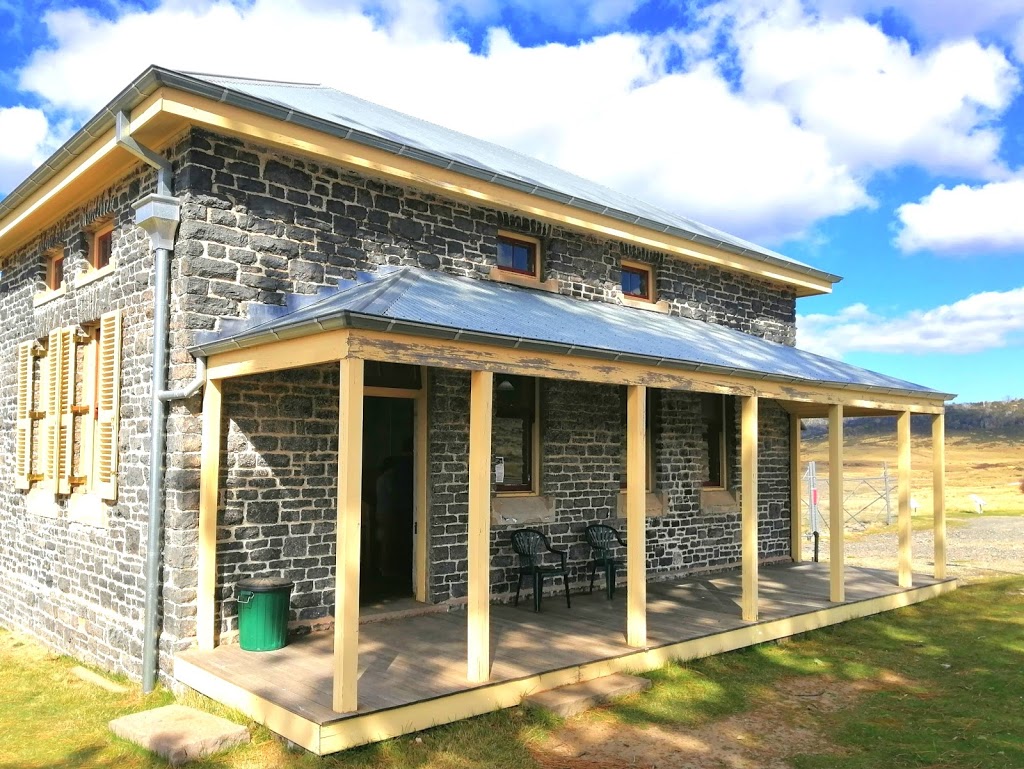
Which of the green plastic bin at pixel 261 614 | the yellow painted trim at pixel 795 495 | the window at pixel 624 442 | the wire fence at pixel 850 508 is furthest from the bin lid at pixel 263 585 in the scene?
the wire fence at pixel 850 508

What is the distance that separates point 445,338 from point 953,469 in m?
40.2

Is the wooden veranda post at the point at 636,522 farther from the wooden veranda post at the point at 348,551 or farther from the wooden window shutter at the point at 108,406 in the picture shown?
the wooden window shutter at the point at 108,406

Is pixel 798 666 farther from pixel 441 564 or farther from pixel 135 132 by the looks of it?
pixel 135 132

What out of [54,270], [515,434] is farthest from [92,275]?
[515,434]

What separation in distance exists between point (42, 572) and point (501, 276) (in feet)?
19.5

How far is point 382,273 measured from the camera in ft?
26.0

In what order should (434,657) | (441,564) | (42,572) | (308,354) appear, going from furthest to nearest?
(42,572) < (441,564) < (434,657) < (308,354)

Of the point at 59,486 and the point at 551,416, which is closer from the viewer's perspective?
the point at 59,486

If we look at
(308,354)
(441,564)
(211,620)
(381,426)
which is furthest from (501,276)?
(211,620)

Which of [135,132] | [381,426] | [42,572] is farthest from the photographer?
[381,426]

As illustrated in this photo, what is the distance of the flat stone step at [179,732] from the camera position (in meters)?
5.17

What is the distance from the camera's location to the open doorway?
9406 mm

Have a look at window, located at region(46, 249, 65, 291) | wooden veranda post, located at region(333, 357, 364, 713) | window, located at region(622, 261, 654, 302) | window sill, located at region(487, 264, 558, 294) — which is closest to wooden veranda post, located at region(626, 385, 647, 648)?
window sill, located at region(487, 264, 558, 294)

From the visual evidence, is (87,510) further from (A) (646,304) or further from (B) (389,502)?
(A) (646,304)
